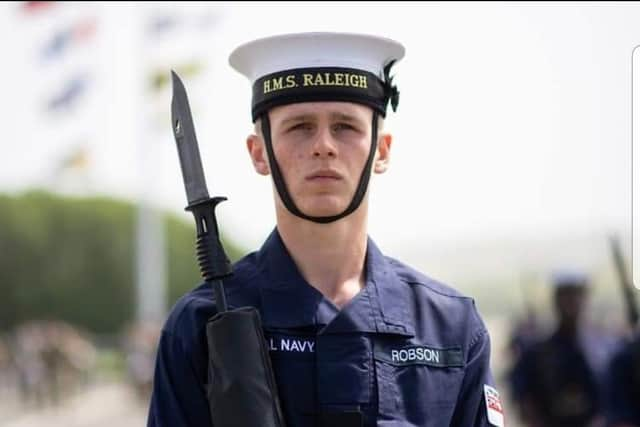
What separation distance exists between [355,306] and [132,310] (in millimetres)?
67065

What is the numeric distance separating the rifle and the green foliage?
6004 centimetres

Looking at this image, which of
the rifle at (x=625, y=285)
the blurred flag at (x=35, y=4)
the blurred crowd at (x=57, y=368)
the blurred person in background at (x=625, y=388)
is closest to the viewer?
the blurred person in background at (x=625, y=388)

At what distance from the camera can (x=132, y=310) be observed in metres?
70.2

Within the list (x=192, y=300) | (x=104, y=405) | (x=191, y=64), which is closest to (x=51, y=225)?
(x=104, y=405)

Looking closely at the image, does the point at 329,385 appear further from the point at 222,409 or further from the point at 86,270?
the point at 86,270

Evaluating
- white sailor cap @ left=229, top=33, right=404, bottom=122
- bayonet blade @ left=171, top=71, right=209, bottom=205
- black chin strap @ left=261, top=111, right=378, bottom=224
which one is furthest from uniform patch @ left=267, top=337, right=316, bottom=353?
white sailor cap @ left=229, top=33, right=404, bottom=122

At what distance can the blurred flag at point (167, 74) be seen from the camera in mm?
29078

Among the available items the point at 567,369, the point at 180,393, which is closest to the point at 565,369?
the point at 567,369

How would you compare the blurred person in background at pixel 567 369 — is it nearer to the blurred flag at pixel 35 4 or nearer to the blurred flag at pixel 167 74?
the blurred flag at pixel 35 4

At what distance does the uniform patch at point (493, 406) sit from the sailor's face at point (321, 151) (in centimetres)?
64

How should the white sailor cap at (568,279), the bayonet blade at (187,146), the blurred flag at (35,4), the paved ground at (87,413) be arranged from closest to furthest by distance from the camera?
the bayonet blade at (187,146) → the white sailor cap at (568,279) → the blurred flag at (35,4) → the paved ground at (87,413)

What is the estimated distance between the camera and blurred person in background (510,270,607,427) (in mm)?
11383

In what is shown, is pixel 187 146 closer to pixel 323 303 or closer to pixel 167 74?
pixel 323 303

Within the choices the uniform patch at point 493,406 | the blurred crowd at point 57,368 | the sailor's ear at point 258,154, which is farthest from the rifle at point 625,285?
the blurred crowd at point 57,368
